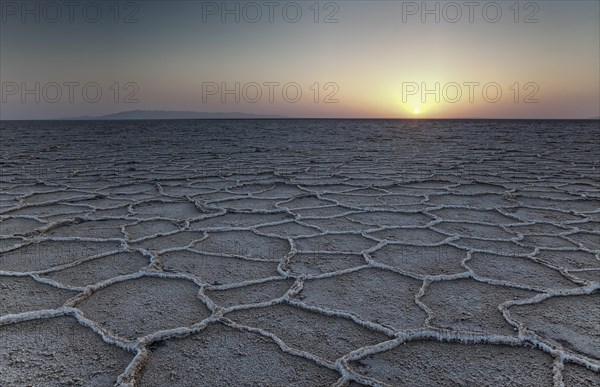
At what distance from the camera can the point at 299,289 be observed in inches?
56.9

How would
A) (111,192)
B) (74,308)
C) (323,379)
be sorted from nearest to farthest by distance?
(323,379) → (74,308) → (111,192)

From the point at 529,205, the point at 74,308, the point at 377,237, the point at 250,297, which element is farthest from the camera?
the point at 529,205

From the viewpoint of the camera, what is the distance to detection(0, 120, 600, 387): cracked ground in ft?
3.37

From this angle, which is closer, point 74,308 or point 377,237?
point 74,308

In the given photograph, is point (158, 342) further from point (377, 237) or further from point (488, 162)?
point (488, 162)

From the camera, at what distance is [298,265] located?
5.49ft

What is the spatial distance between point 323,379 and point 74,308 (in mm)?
703

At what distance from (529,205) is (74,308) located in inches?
96.0

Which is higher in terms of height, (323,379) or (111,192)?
(111,192)

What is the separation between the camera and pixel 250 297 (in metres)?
1.39

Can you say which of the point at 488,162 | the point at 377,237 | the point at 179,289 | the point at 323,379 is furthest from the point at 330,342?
the point at 488,162

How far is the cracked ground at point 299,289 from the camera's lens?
3.37 feet

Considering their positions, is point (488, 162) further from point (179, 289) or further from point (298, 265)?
point (179, 289)

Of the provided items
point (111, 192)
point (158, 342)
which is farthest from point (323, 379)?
point (111, 192)
